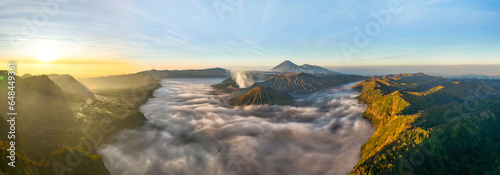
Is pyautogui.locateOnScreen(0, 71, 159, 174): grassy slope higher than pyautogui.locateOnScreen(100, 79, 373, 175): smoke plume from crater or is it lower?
higher

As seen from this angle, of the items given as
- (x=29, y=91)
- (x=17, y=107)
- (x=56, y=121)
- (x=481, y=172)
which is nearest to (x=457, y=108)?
(x=481, y=172)

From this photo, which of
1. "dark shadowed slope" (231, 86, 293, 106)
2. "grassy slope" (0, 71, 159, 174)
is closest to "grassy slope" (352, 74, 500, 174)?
"grassy slope" (0, 71, 159, 174)

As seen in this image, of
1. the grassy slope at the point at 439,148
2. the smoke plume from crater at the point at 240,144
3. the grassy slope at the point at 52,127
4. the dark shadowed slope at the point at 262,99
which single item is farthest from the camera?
the dark shadowed slope at the point at 262,99

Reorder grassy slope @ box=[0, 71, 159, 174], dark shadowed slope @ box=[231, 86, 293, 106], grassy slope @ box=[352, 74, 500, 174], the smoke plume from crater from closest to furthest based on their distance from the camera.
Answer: grassy slope @ box=[0, 71, 159, 174] < grassy slope @ box=[352, 74, 500, 174] < the smoke plume from crater < dark shadowed slope @ box=[231, 86, 293, 106]

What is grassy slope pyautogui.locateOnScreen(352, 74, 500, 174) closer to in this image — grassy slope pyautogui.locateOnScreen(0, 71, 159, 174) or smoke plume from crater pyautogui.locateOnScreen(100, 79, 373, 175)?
smoke plume from crater pyautogui.locateOnScreen(100, 79, 373, 175)

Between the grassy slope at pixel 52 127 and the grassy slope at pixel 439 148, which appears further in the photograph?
the grassy slope at pixel 439 148

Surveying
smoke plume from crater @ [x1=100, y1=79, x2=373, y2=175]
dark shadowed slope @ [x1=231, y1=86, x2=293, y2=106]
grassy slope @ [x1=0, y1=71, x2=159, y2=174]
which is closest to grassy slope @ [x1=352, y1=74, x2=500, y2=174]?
smoke plume from crater @ [x1=100, y1=79, x2=373, y2=175]

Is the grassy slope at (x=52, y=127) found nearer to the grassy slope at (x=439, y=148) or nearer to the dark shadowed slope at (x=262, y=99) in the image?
the grassy slope at (x=439, y=148)

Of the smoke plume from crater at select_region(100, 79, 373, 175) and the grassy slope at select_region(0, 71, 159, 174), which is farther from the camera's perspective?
the smoke plume from crater at select_region(100, 79, 373, 175)

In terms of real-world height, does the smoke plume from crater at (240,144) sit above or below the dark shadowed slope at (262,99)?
below

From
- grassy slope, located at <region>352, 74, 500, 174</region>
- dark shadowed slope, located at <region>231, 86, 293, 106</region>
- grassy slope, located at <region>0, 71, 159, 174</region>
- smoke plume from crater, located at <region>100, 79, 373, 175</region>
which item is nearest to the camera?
grassy slope, located at <region>0, 71, 159, 174</region>

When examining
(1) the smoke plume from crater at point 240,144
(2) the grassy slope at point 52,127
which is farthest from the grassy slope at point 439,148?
(2) the grassy slope at point 52,127
